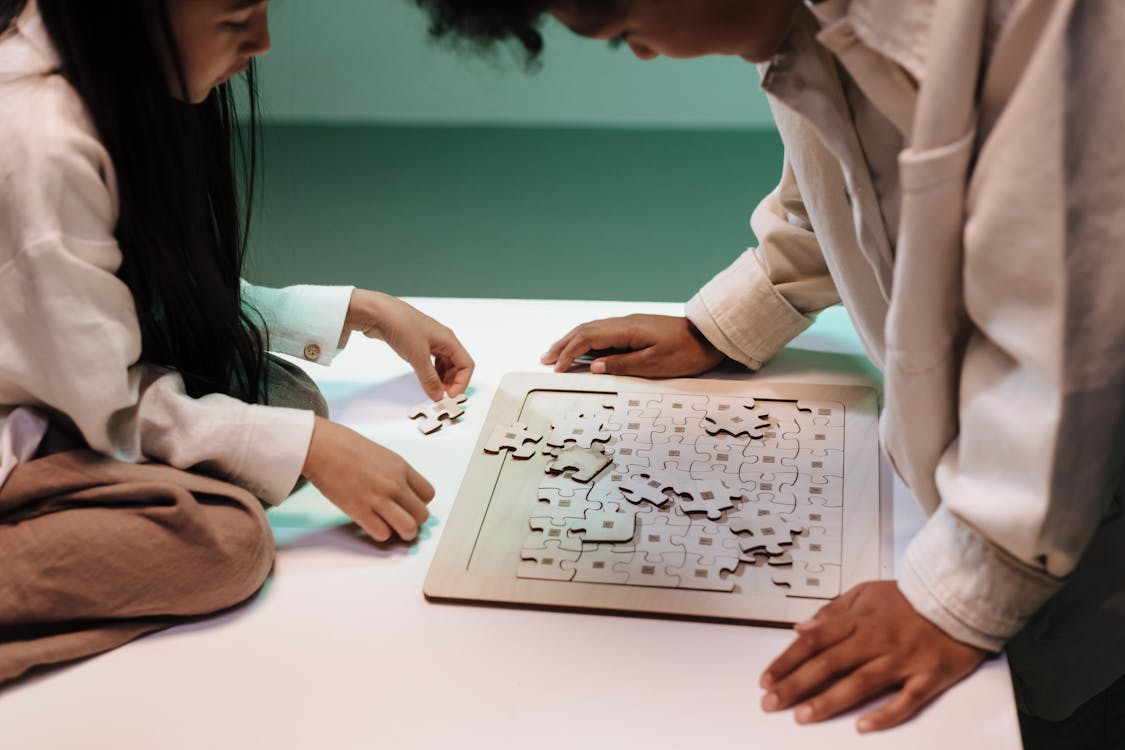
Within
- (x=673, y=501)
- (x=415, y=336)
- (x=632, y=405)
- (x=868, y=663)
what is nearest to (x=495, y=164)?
(x=415, y=336)

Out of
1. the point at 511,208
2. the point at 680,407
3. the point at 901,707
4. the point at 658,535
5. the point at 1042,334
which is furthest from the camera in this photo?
the point at 511,208

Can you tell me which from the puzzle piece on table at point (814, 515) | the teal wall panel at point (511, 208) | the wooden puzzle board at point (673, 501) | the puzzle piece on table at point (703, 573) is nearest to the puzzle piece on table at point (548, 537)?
the wooden puzzle board at point (673, 501)

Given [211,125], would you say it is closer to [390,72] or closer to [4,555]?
[4,555]

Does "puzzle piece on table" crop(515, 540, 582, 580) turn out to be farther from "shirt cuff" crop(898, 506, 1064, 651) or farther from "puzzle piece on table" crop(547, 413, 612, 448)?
"shirt cuff" crop(898, 506, 1064, 651)

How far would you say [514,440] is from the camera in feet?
4.33

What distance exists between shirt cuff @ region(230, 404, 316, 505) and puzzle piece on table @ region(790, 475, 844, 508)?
50 centimetres

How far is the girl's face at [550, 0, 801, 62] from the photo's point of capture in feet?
2.92

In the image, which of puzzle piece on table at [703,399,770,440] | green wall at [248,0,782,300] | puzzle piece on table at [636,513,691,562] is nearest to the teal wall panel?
green wall at [248,0,782,300]

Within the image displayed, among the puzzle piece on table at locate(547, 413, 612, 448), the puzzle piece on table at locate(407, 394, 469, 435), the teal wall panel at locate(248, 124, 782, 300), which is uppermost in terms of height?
the puzzle piece on table at locate(547, 413, 612, 448)

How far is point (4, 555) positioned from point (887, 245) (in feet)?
2.67

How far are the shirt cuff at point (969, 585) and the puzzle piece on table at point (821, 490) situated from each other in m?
0.19

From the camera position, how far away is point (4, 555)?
1.02m

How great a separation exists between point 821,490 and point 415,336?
1.80 ft

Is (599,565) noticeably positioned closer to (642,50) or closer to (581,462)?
(581,462)
